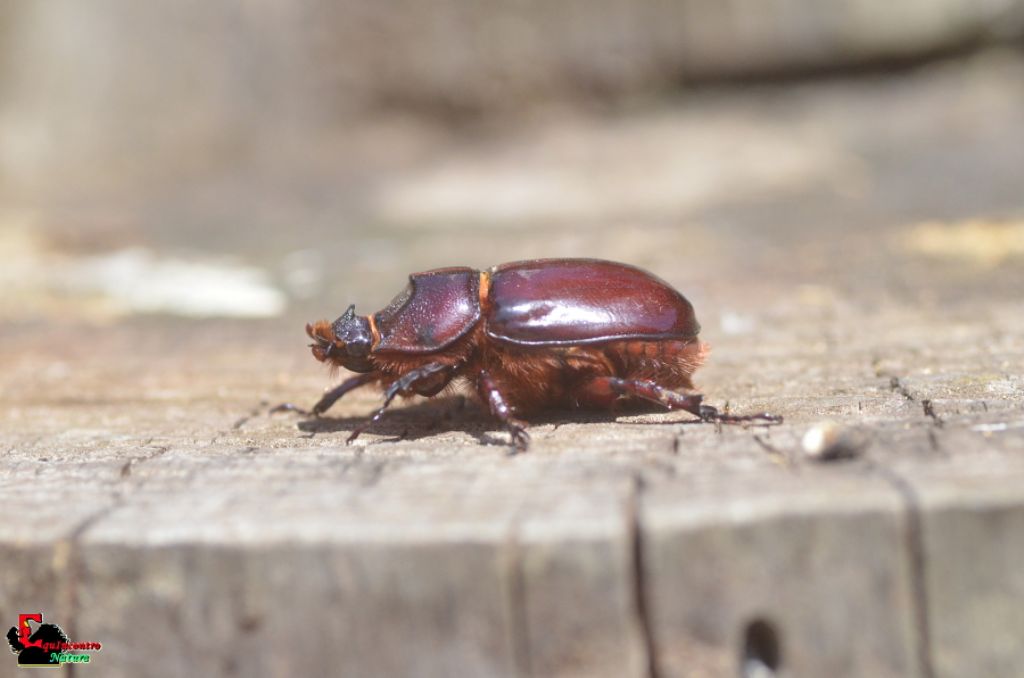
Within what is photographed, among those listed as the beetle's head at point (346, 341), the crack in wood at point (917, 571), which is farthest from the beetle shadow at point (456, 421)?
the crack in wood at point (917, 571)

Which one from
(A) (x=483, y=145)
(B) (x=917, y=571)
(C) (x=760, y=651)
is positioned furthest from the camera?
(A) (x=483, y=145)

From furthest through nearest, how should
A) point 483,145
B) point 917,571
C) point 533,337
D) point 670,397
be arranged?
point 483,145 < point 533,337 < point 670,397 < point 917,571

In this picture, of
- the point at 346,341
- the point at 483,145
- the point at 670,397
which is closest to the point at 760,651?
the point at 670,397

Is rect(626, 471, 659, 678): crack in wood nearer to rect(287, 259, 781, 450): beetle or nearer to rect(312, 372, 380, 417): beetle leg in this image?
rect(287, 259, 781, 450): beetle

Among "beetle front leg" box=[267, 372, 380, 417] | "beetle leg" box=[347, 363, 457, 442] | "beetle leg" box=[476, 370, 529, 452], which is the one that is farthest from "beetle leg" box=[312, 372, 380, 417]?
"beetle leg" box=[476, 370, 529, 452]

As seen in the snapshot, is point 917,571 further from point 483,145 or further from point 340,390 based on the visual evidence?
point 483,145

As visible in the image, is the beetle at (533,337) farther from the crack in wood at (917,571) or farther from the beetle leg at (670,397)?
the crack in wood at (917,571)

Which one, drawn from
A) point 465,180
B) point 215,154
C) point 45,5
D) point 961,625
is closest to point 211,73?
point 215,154

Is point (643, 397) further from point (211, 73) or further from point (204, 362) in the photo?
point (211, 73)
